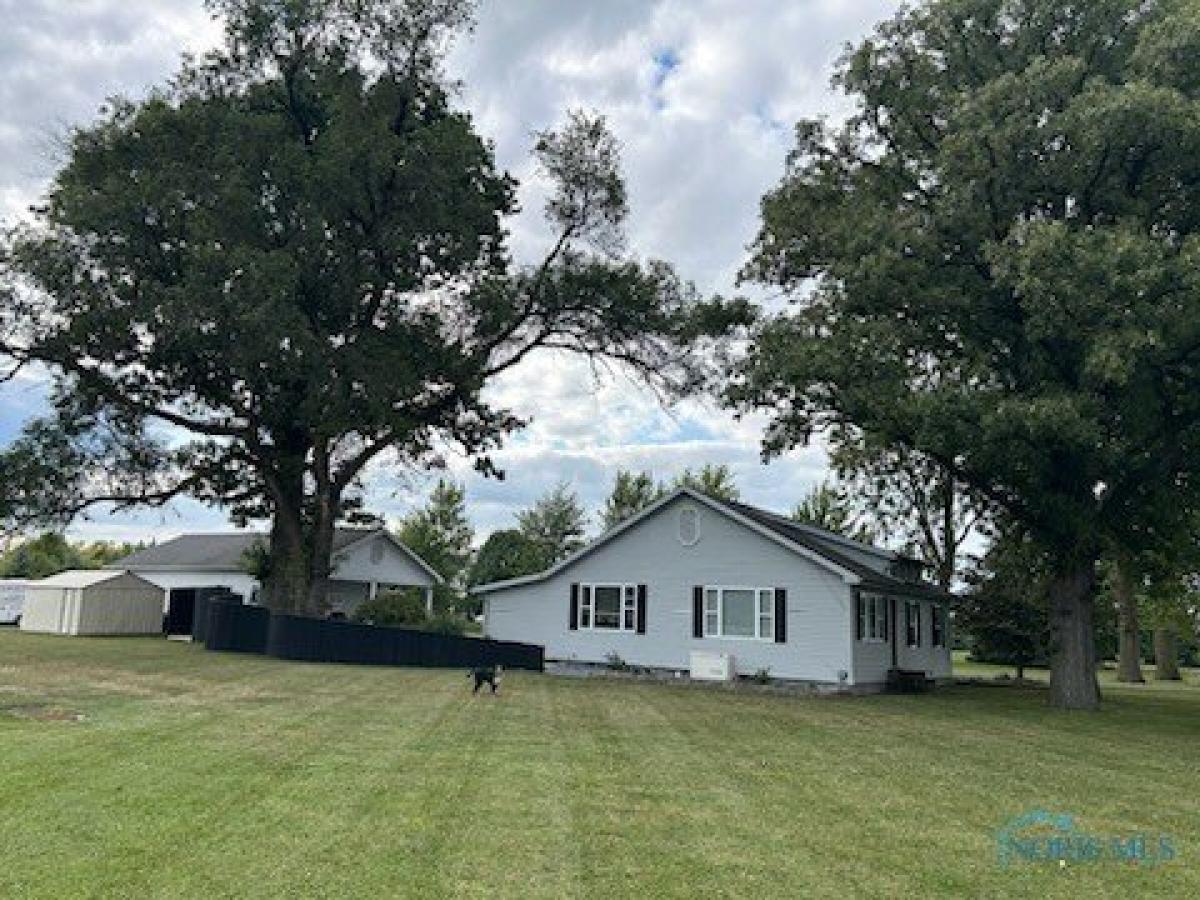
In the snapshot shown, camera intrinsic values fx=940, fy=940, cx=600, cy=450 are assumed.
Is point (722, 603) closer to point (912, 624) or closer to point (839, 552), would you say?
point (839, 552)

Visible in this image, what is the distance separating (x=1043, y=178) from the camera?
19250 millimetres

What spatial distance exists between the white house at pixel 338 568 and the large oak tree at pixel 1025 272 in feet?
74.8

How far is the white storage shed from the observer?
1321 inches

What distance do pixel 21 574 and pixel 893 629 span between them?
5766cm

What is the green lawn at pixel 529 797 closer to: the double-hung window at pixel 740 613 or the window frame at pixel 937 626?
the double-hung window at pixel 740 613

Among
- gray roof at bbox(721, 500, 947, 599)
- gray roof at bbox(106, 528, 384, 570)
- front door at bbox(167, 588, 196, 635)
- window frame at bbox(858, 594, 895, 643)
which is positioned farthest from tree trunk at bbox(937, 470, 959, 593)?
front door at bbox(167, 588, 196, 635)

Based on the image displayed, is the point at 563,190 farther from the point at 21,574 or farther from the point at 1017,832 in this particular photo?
the point at 21,574

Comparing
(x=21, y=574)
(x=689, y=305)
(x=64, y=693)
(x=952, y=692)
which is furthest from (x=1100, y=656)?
(x=21, y=574)

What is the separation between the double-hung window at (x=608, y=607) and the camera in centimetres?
2580

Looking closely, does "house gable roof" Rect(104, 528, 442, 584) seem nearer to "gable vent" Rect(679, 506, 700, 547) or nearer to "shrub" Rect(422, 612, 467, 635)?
"shrub" Rect(422, 612, 467, 635)

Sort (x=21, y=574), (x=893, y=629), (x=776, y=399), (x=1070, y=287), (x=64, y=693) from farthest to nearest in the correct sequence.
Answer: (x=21, y=574) < (x=893, y=629) < (x=776, y=399) < (x=1070, y=287) < (x=64, y=693)

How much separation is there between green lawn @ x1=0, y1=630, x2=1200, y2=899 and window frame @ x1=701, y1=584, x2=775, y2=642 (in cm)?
722

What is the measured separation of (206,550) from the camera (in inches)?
1751

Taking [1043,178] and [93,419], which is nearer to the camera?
[1043,178]
